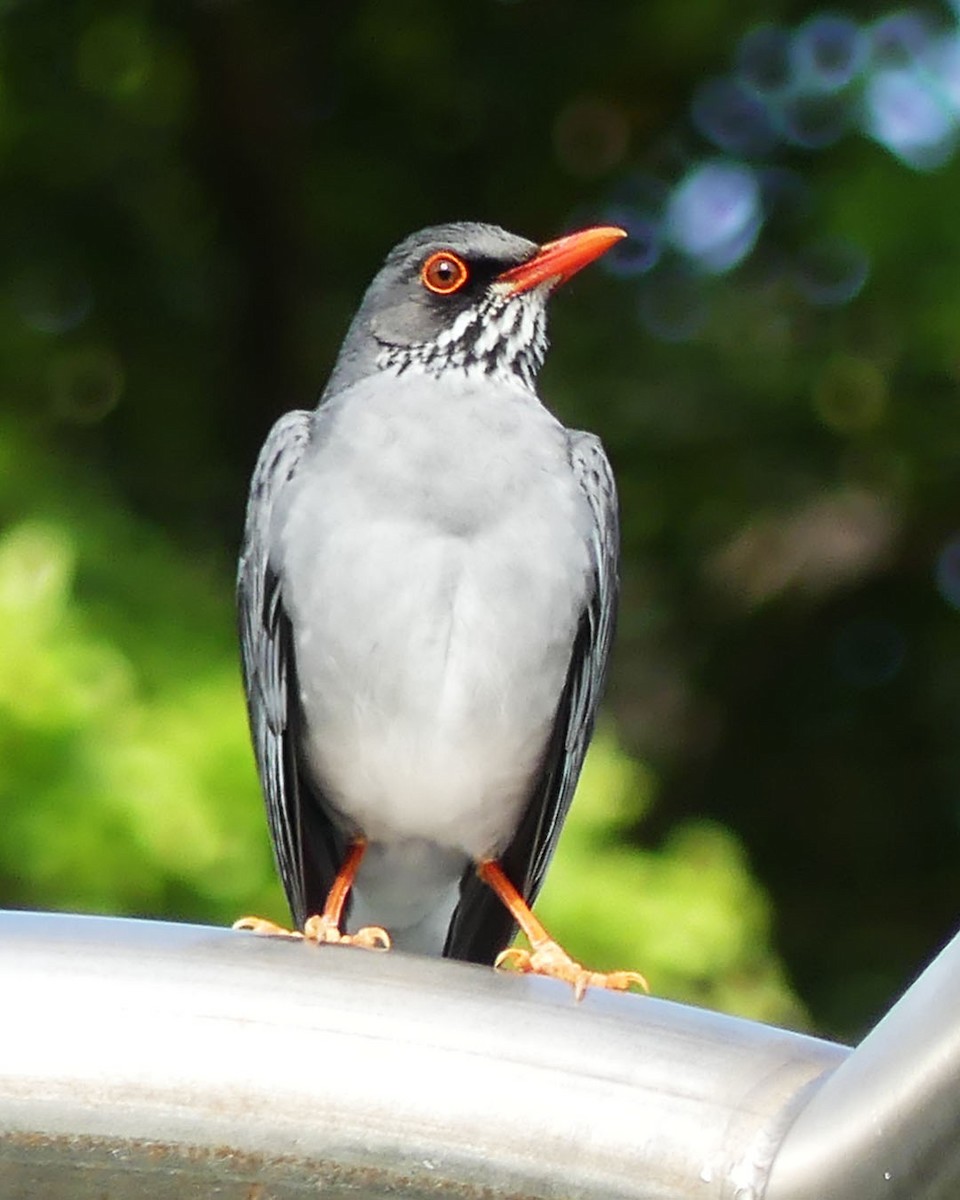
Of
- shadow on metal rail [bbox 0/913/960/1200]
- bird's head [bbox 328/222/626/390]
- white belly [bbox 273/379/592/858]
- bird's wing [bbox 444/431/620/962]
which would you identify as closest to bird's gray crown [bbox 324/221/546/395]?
bird's head [bbox 328/222/626/390]

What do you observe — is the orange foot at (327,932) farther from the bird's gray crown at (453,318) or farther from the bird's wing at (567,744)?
the bird's gray crown at (453,318)

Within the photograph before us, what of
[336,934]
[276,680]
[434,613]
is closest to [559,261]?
[434,613]

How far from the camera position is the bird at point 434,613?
463 cm

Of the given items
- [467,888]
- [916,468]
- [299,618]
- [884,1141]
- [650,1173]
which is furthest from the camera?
[916,468]

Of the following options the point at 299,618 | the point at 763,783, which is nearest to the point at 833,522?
the point at 763,783

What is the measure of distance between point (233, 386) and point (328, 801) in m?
4.12

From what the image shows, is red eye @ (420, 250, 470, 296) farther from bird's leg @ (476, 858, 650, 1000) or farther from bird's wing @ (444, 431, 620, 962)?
bird's leg @ (476, 858, 650, 1000)

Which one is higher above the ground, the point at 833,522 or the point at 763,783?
the point at 833,522

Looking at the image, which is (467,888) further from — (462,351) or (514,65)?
(514,65)

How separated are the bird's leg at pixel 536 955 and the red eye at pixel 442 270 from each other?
55.7 inches

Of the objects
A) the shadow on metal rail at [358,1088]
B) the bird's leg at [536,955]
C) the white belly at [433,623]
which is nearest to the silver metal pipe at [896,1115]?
the shadow on metal rail at [358,1088]

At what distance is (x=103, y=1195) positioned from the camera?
246cm

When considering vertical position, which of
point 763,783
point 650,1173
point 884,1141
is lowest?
point 763,783

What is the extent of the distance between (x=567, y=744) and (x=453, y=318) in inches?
42.5
